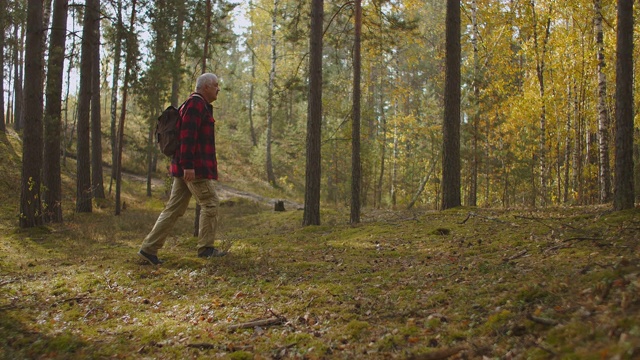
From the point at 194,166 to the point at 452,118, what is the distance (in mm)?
7235

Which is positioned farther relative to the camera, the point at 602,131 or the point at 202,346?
the point at 602,131

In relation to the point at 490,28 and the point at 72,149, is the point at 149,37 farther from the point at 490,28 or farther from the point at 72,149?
the point at 490,28

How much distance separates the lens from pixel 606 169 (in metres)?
12.5

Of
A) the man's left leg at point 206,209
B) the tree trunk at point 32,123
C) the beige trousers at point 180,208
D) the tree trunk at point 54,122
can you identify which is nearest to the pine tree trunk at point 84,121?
the tree trunk at point 54,122

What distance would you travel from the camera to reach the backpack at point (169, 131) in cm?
658

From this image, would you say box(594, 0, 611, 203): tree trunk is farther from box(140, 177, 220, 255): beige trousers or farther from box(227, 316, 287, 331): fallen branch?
box(227, 316, 287, 331): fallen branch

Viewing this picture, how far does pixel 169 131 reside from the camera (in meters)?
6.60

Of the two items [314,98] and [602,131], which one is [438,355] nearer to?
[314,98]

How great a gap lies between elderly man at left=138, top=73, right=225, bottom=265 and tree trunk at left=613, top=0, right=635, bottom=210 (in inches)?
245

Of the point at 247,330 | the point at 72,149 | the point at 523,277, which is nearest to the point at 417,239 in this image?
the point at 523,277

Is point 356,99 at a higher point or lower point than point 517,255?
higher

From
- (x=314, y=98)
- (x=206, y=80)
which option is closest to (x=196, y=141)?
(x=206, y=80)

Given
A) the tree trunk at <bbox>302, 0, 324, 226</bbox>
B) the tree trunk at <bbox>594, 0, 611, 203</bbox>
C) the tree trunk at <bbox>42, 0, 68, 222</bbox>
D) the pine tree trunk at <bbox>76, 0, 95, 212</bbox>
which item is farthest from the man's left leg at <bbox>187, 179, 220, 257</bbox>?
the tree trunk at <bbox>594, 0, 611, 203</bbox>

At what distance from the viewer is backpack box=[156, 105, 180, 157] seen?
6582 millimetres
